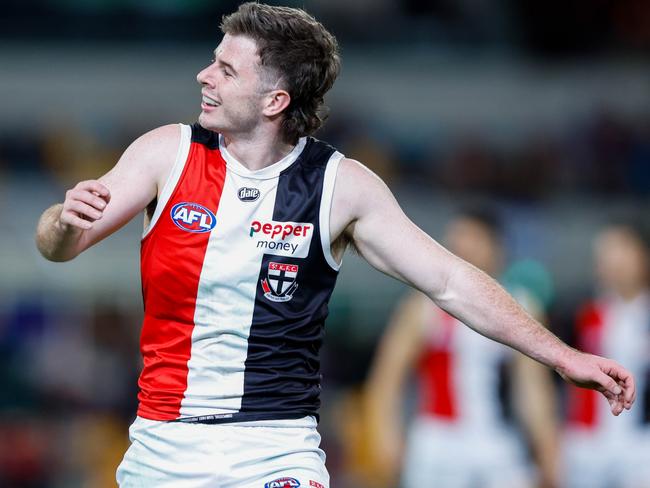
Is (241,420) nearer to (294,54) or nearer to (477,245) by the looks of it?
(294,54)

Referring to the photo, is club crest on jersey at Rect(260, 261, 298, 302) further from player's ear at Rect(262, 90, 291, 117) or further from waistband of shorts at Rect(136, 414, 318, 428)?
player's ear at Rect(262, 90, 291, 117)

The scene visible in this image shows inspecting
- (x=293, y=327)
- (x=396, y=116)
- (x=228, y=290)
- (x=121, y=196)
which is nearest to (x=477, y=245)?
(x=293, y=327)

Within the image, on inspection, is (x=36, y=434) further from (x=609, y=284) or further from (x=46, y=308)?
(x=609, y=284)

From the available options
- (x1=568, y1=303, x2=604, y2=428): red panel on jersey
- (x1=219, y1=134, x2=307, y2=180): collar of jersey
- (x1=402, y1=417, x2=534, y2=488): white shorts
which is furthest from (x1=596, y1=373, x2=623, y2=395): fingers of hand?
(x1=568, y1=303, x2=604, y2=428): red panel on jersey

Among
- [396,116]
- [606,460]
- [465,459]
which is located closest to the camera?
[465,459]

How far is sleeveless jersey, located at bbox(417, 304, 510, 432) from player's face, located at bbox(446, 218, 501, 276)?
1.30 ft

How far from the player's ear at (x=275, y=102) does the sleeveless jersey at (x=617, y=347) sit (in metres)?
4.21

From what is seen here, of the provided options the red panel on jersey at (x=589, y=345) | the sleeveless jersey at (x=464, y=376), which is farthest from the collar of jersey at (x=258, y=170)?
the red panel on jersey at (x=589, y=345)

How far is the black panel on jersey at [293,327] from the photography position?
4121 mm

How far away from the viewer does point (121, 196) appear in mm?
4016

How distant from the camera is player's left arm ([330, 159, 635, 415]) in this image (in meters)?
4.12

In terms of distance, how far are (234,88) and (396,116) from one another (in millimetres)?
11620

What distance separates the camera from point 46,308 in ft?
38.2

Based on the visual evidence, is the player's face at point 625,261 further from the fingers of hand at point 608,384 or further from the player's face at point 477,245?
the fingers of hand at point 608,384
